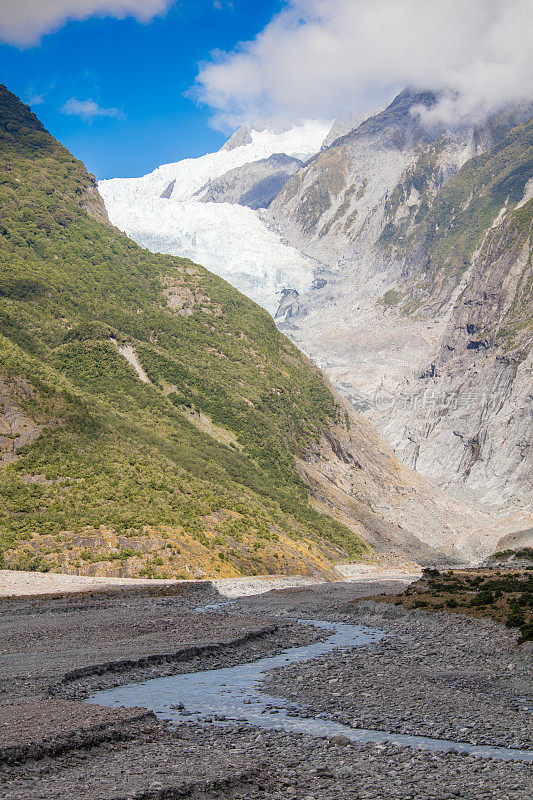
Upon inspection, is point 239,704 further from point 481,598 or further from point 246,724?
point 481,598

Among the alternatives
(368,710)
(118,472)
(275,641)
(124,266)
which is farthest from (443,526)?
(368,710)

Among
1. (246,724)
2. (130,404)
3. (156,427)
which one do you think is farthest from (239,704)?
(130,404)

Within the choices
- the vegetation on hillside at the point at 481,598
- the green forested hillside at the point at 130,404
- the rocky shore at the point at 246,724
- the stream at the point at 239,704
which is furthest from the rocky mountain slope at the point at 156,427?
the stream at the point at 239,704

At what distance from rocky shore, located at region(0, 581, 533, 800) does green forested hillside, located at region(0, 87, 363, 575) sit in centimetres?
1919

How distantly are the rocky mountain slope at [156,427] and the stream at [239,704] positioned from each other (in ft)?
99.6

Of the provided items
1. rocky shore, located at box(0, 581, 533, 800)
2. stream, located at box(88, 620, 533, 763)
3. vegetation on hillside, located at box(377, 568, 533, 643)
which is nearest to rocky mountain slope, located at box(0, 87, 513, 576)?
vegetation on hillside, located at box(377, 568, 533, 643)

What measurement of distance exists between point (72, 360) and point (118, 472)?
31.2 m

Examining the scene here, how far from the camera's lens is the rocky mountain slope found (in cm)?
6225

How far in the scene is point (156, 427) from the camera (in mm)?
92125

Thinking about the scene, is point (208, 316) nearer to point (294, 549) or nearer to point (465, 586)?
point (294, 549)

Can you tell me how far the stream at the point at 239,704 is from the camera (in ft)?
60.5

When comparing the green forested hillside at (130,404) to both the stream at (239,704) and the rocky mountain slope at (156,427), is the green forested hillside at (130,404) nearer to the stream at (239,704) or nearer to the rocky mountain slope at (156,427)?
the rocky mountain slope at (156,427)

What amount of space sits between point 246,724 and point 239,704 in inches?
112

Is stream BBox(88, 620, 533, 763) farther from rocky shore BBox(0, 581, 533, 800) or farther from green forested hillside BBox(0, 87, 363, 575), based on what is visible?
green forested hillside BBox(0, 87, 363, 575)
